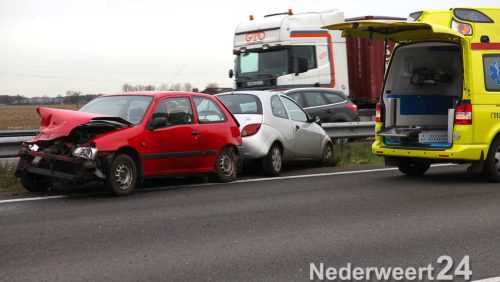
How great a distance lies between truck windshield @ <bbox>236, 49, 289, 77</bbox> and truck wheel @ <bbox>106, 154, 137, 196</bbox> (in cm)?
→ 1104

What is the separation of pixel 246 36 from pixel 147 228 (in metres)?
14.3

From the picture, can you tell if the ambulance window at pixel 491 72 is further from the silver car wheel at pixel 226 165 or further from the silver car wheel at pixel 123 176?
the silver car wheel at pixel 123 176

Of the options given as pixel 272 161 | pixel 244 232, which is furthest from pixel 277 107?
pixel 244 232

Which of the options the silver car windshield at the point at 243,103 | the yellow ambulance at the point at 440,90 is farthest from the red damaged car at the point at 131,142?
the yellow ambulance at the point at 440,90

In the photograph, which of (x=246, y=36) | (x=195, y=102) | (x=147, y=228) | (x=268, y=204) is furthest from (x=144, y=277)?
(x=246, y=36)

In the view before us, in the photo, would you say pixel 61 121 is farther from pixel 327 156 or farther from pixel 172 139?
pixel 327 156

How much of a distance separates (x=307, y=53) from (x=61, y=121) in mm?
12114

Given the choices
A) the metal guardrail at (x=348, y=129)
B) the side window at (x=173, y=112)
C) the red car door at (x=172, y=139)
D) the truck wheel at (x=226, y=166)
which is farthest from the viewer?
the metal guardrail at (x=348, y=129)

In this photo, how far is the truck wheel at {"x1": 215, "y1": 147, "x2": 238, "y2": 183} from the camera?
472 inches

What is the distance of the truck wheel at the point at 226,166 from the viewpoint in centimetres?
1198

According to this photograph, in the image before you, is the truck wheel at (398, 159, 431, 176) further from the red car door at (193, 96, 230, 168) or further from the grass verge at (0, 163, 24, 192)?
the grass verge at (0, 163, 24, 192)

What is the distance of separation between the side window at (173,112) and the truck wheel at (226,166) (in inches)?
33.9

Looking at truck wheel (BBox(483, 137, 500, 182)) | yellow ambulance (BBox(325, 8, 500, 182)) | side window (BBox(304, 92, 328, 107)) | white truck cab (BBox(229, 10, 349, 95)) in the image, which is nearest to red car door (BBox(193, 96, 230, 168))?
yellow ambulance (BBox(325, 8, 500, 182))

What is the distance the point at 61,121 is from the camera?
1010cm
